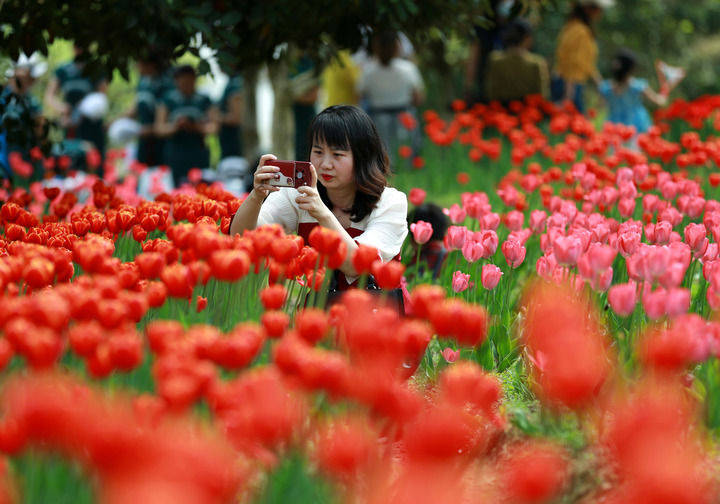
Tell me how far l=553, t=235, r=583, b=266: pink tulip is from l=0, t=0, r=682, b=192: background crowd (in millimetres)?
5079

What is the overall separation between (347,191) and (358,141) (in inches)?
9.3

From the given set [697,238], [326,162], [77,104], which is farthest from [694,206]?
[77,104]

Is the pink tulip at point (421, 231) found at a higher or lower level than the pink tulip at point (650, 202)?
lower

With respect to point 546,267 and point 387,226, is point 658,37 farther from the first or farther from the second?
point 546,267

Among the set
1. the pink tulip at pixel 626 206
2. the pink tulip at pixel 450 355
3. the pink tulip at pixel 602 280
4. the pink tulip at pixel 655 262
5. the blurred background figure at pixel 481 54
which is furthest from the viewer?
the blurred background figure at pixel 481 54

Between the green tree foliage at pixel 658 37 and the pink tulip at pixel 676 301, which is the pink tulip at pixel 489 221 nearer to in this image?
the pink tulip at pixel 676 301

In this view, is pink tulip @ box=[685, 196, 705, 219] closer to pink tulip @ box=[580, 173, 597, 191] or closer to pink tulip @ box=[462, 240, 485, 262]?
pink tulip @ box=[580, 173, 597, 191]

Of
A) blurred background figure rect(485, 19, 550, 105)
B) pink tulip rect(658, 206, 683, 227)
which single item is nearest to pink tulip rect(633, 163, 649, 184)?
pink tulip rect(658, 206, 683, 227)

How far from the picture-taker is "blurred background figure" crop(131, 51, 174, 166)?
893 centimetres

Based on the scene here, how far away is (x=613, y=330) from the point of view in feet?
11.0

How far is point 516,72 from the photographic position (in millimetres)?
9906

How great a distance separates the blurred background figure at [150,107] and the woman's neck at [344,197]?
5.36 m

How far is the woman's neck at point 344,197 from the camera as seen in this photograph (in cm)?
378

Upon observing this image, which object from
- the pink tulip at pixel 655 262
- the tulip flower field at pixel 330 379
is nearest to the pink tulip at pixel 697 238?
the tulip flower field at pixel 330 379
